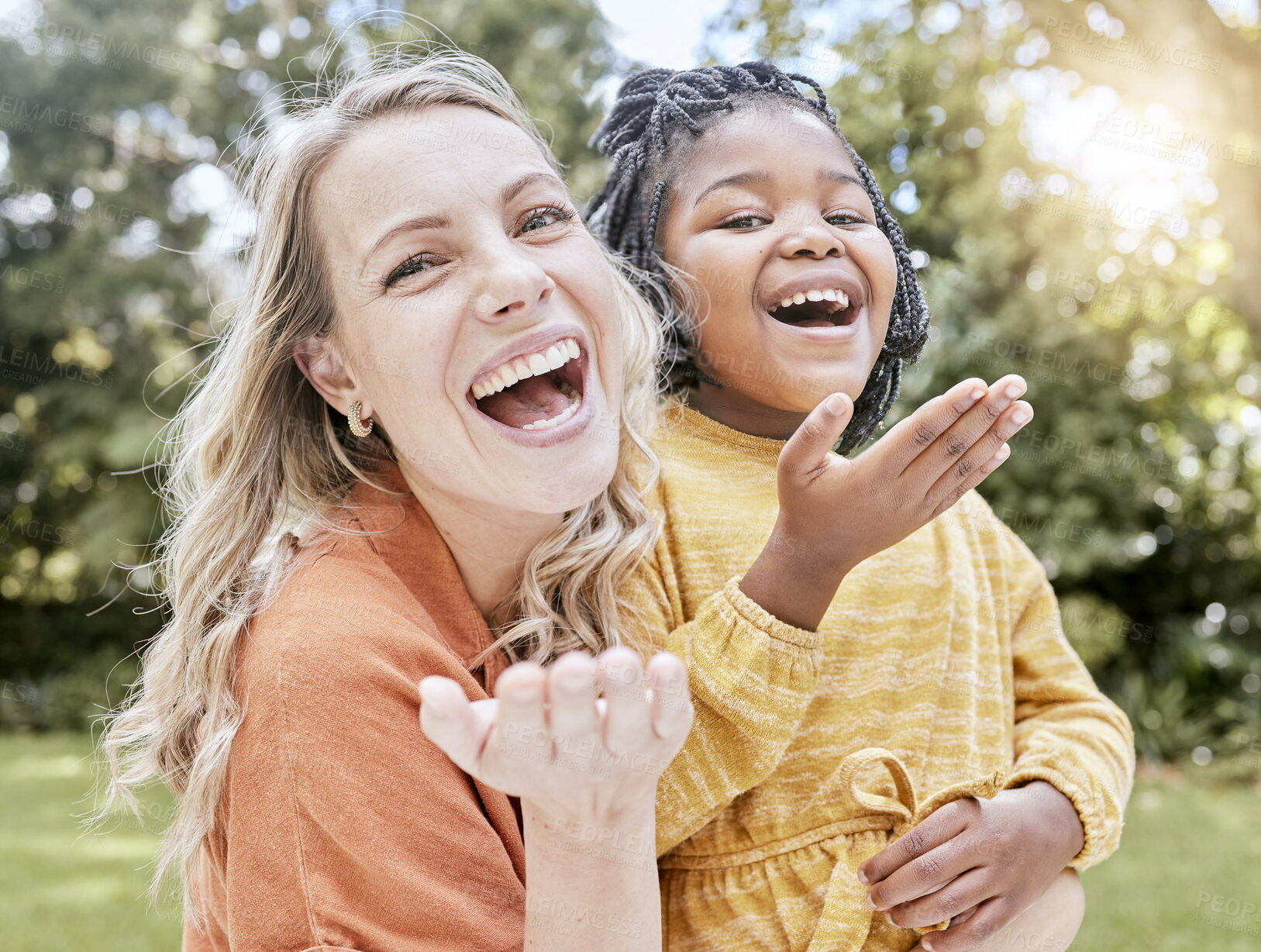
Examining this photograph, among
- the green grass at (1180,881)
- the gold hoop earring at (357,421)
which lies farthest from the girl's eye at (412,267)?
the green grass at (1180,881)

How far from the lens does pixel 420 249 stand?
144cm

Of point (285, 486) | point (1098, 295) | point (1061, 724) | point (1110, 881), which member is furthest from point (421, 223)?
point (1110, 881)

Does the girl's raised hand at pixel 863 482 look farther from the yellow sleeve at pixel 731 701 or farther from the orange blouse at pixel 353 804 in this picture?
the orange blouse at pixel 353 804

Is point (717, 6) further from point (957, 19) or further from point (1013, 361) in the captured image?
point (1013, 361)

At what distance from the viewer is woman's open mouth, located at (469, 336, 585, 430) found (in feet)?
4.63

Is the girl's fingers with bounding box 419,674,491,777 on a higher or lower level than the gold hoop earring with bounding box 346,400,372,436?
higher

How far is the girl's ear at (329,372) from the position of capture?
5.30 feet

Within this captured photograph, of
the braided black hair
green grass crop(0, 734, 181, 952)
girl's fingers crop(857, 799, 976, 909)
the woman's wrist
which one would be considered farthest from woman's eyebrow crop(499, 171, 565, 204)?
green grass crop(0, 734, 181, 952)

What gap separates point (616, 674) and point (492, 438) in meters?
0.53

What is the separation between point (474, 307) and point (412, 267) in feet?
0.47

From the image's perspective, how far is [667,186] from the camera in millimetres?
1649

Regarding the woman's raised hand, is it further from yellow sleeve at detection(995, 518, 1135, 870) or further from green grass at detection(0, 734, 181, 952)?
green grass at detection(0, 734, 181, 952)

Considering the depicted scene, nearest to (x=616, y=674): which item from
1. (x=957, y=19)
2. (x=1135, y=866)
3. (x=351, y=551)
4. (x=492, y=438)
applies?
(x=492, y=438)

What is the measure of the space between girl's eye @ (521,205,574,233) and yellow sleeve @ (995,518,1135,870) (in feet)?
3.19
